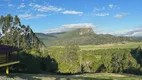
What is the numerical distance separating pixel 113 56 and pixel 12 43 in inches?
1821

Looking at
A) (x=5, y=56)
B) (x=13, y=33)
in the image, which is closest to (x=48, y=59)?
(x=13, y=33)

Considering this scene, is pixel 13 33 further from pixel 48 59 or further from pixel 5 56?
pixel 5 56

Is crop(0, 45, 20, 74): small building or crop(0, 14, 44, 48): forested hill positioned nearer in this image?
crop(0, 45, 20, 74): small building

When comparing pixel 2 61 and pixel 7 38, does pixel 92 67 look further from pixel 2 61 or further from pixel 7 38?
pixel 2 61

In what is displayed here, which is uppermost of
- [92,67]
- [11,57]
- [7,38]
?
[7,38]

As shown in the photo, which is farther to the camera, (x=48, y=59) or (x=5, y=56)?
(x=48, y=59)

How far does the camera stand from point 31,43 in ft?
328

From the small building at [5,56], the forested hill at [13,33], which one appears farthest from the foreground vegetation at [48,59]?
the small building at [5,56]

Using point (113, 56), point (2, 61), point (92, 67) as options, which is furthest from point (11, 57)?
point (113, 56)

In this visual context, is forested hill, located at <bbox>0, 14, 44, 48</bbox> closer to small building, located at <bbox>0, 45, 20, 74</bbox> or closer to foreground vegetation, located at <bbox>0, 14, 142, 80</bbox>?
foreground vegetation, located at <bbox>0, 14, 142, 80</bbox>

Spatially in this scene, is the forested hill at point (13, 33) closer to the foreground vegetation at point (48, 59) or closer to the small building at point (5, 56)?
the foreground vegetation at point (48, 59)

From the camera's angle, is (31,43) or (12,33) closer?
(12,33)

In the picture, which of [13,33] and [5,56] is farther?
[13,33]

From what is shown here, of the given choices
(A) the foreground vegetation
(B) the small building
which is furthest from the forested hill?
(B) the small building
